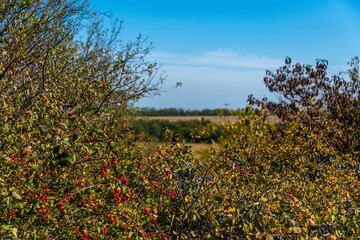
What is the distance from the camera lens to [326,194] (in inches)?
294

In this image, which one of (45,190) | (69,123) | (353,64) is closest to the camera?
(45,190)

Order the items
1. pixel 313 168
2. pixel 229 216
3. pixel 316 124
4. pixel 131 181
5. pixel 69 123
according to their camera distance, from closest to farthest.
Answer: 1. pixel 229 216
2. pixel 69 123
3. pixel 131 181
4. pixel 313 168
5. pixel 316 124

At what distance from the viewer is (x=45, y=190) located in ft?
18.7

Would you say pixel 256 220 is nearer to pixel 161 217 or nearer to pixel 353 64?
pixel 161 217

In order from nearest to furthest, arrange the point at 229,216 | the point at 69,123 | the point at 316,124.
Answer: the point at 229,216
the point at 69,123
the point at 316,124

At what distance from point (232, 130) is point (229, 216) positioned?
11165mm

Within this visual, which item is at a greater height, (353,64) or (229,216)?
(353,64)

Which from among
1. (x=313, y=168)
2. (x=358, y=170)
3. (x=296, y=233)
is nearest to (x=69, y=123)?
(x=296, y=233)

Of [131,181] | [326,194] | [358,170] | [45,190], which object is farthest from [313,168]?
[45,190]

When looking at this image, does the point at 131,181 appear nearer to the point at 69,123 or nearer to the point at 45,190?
the point at 69,123

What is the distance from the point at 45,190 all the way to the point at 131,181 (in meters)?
1.83

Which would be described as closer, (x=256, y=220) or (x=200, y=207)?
(x=256, y=220)

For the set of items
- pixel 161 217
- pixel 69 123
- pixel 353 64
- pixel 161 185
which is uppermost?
pixel 353 64

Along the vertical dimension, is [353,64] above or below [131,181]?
above
